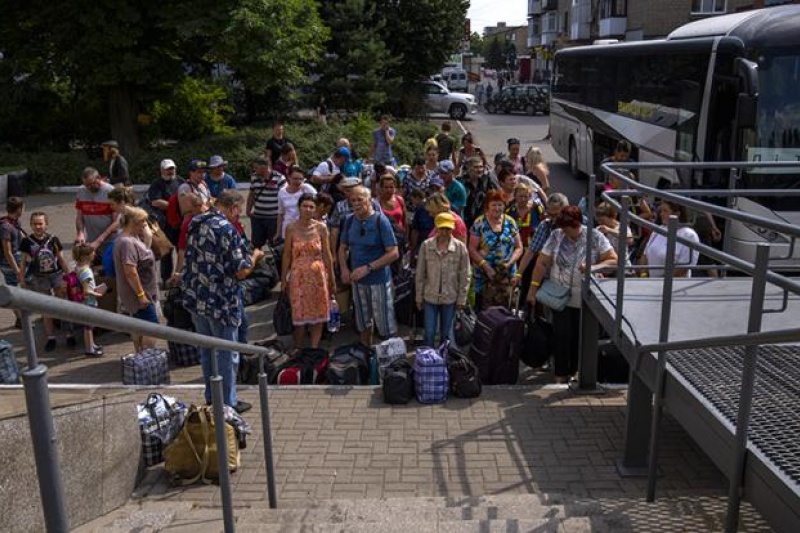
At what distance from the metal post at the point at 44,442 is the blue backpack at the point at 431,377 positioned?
4.68m

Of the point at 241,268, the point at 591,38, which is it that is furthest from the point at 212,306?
the point at 591,38

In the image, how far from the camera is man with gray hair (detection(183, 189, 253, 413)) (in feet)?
20.3

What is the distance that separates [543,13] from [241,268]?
81558 millimetres

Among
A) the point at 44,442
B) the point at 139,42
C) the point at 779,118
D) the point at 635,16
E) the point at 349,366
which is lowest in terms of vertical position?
the point at 349,366

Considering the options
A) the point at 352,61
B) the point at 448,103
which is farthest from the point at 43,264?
the point at 448,103

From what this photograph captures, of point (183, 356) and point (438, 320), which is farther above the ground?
point (438, 320)

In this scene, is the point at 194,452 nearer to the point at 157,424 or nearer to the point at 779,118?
the point at 157,424

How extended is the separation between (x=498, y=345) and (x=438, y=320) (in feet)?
2.53

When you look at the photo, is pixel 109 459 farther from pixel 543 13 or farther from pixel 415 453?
pixel 543 13

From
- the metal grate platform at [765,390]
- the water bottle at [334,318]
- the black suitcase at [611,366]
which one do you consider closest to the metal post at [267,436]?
the metal grate platform at [765,390]

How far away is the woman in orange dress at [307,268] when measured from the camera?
768 cm

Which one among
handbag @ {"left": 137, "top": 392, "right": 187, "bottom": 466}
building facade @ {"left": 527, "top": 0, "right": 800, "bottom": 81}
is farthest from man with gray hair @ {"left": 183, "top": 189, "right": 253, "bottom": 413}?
building facade @ {"left": 527, "top": 0, "right": 800, "bottom": 81}

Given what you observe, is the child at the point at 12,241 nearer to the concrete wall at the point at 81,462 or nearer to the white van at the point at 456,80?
the concrete wall at the point at 81,462

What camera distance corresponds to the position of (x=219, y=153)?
19828 mm
